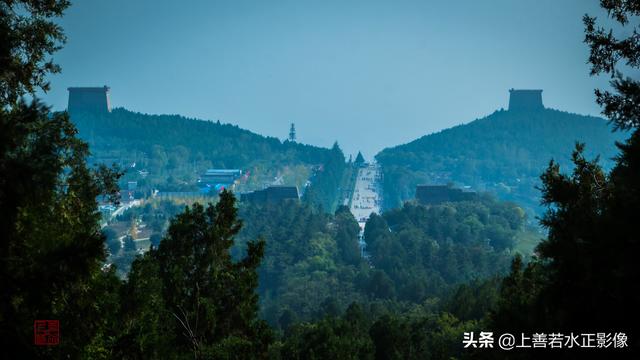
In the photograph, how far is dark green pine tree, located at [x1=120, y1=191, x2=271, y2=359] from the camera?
447 inches

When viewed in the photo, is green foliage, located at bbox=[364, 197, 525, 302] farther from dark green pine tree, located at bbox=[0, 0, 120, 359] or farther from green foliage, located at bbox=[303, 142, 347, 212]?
dark green pine tree, located at bbox=[0, 0, 120, 359]

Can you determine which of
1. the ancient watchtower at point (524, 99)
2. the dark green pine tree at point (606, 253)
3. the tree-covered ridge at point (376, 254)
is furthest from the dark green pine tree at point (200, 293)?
the ancient watchtower at point (524, 99)

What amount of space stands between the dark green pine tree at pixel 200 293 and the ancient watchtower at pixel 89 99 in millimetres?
141985

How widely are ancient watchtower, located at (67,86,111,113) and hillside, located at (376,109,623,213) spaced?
190 feet

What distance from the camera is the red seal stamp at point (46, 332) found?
21.8ft

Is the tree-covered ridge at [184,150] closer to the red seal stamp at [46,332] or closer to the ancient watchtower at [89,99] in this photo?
the ancient watchtower at [89,99]

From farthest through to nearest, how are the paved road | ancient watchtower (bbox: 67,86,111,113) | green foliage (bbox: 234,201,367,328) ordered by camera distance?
ancient watchtower (bbox: 67,86,111,113) → the paved road → green foliage (bbox: 234,201,367,328)

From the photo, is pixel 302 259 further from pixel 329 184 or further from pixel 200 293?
pixel 329 184

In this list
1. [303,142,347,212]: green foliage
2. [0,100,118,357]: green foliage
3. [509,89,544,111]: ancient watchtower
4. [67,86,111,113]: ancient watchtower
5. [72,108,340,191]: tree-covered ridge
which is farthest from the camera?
[509,89,544,111]: ancient watchtower

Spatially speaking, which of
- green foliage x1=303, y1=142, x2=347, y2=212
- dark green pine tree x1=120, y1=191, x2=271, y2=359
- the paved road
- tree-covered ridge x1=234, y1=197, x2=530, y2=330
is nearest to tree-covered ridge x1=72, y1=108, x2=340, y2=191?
green foliage x1=303, y1=142, x2=347, y2=212

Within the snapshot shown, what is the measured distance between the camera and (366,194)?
104 m

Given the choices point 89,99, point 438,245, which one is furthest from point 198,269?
point 89,99

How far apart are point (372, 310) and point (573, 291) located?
29371 millimetres

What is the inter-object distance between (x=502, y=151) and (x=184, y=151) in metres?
57.0
